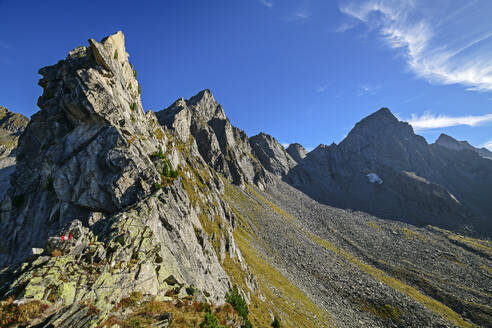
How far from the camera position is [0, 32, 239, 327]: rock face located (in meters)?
14.3

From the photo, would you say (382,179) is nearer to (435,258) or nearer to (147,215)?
(435,258)

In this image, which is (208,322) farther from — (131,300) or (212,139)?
(212,139)

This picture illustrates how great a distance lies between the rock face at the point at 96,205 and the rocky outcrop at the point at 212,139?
2747 inches

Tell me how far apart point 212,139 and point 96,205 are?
113 m

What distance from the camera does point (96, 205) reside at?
31031 mm

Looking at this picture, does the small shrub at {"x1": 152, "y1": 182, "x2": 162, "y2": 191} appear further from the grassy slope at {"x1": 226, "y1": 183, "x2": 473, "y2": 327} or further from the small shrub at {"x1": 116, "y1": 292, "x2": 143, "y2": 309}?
the grassy slope at {"x1": 226, "y1": 183, "x2": 473, "y2": 327}

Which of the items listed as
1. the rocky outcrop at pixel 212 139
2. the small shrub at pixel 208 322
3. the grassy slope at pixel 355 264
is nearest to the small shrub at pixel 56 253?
the small shrub at pixel 208 322

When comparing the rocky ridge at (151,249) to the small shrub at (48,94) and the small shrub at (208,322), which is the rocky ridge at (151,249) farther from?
the small shrub at (208,322)

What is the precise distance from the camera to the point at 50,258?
14102 millimetres

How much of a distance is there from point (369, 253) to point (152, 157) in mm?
102760

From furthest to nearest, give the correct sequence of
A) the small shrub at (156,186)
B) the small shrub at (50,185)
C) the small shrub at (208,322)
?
1. the small shrub at (50,185)
2. the small shrub at (156,186)
3. the small shrub at (208,322)

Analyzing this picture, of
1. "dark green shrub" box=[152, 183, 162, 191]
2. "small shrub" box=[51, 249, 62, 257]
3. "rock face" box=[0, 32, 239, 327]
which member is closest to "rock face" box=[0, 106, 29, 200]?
"rock face" box=[0, 32, 239, 327]

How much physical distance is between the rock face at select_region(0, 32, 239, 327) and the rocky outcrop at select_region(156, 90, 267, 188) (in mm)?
69776

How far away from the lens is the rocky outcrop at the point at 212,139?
124625 millimetres
